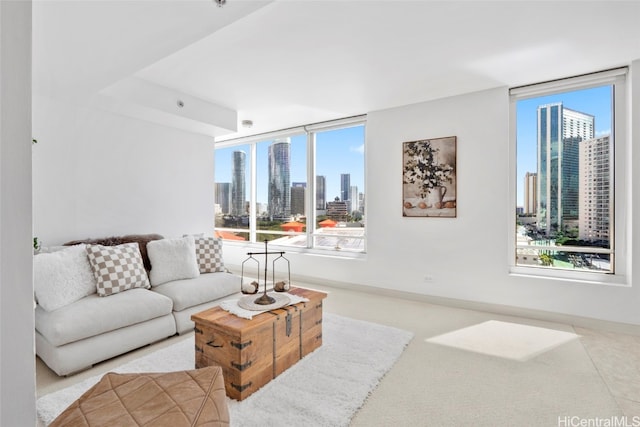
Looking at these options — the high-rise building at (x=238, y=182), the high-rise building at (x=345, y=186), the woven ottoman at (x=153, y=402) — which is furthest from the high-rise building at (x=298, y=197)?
the woven ottoman at (x=153, y=402)

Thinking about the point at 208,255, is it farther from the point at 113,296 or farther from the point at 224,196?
the point at 224,196

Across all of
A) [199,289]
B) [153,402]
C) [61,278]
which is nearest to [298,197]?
[199,289]

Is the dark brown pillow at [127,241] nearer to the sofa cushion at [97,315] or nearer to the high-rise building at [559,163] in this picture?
the sofa cushion at [97,315]

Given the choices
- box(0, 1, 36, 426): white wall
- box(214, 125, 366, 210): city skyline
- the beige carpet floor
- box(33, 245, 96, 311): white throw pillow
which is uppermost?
box(214, 125, 366, 210): city skyline

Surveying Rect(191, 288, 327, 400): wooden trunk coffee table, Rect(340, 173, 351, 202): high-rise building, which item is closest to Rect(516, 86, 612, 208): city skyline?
Rect(340, 173, 351, 202): high-rise building

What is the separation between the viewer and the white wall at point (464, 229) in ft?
10.7

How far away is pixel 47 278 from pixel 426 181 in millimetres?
4060

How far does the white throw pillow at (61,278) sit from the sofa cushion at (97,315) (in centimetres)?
7

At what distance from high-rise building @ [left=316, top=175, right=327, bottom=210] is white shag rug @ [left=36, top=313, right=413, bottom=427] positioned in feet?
8.79

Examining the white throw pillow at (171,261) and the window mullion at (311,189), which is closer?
the white throw pillow at (171,261)

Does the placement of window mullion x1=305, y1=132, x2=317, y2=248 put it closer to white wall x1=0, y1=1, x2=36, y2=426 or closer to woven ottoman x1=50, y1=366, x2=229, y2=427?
woven ottoman x1=50, y1=366, x2=229, y2=427

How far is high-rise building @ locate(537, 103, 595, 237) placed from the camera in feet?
11.3

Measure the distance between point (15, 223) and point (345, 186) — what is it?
4.63 metres

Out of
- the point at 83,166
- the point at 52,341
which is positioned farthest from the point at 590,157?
the point at 83,166
